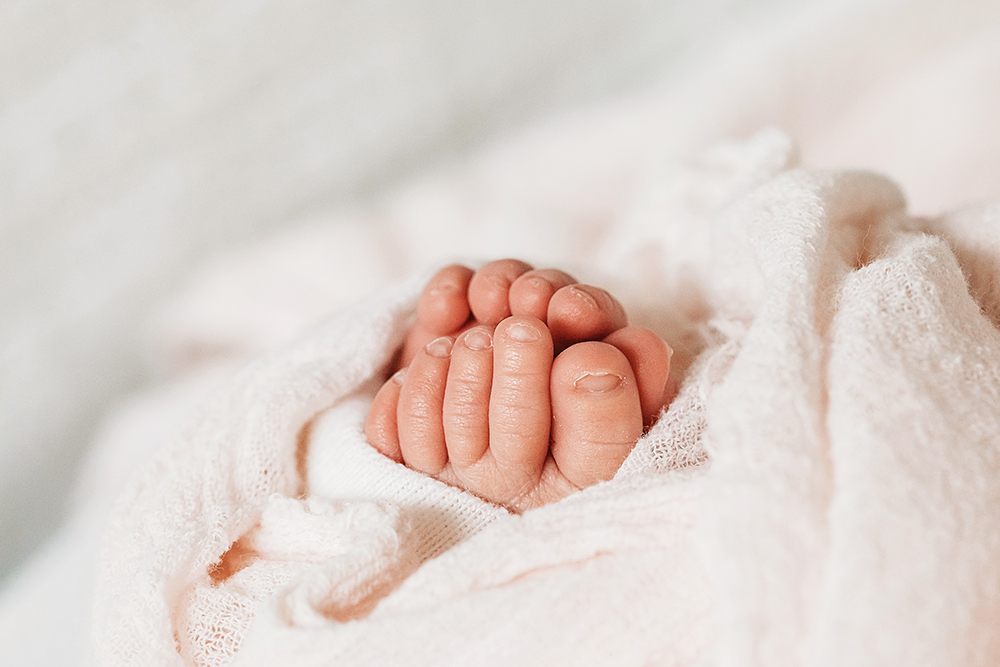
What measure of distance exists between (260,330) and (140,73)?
0.35 meters

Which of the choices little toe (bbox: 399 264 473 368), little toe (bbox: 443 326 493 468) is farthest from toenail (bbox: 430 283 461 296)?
little toe (bbox: 443 326 493 468)

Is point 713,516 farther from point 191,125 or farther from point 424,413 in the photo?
point 191,125

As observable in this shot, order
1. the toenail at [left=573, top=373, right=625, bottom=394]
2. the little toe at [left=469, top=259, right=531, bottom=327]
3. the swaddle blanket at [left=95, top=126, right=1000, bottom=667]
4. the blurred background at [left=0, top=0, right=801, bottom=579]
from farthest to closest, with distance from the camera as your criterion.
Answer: the blurred background at [left=0, top=0, right=801, bottom=579] < the little toe at [left=469, top=259, right=531, bottom=327] < the toenail at [left=573, top=373, right=625, bottom=394] < the swaddle blanket at [left=95, top=126, right=1000, bottom=667]

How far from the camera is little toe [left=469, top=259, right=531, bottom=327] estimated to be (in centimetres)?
58

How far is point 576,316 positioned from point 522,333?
2.4 inches

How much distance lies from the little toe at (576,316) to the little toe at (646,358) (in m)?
0.01

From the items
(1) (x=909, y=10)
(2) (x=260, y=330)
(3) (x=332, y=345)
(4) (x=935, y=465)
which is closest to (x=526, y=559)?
(4) (x=935, y=465)

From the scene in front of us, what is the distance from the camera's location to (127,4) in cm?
85

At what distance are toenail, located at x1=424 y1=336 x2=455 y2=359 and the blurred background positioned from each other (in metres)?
0.55

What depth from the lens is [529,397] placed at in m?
0.49

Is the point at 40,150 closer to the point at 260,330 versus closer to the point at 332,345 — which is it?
the point at 260,330

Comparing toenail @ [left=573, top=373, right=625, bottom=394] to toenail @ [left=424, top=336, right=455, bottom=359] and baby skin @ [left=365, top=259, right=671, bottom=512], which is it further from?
toenail @ [left=424, top=336, right=455, bottom=359]

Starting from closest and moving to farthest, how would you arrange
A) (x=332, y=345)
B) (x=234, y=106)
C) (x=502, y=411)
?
(x=502, y=411)
(x=332, y=345)
(x=234, y=106)

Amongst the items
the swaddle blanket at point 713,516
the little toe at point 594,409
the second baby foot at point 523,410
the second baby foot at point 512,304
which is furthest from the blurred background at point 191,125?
the little toe at point 594,409
